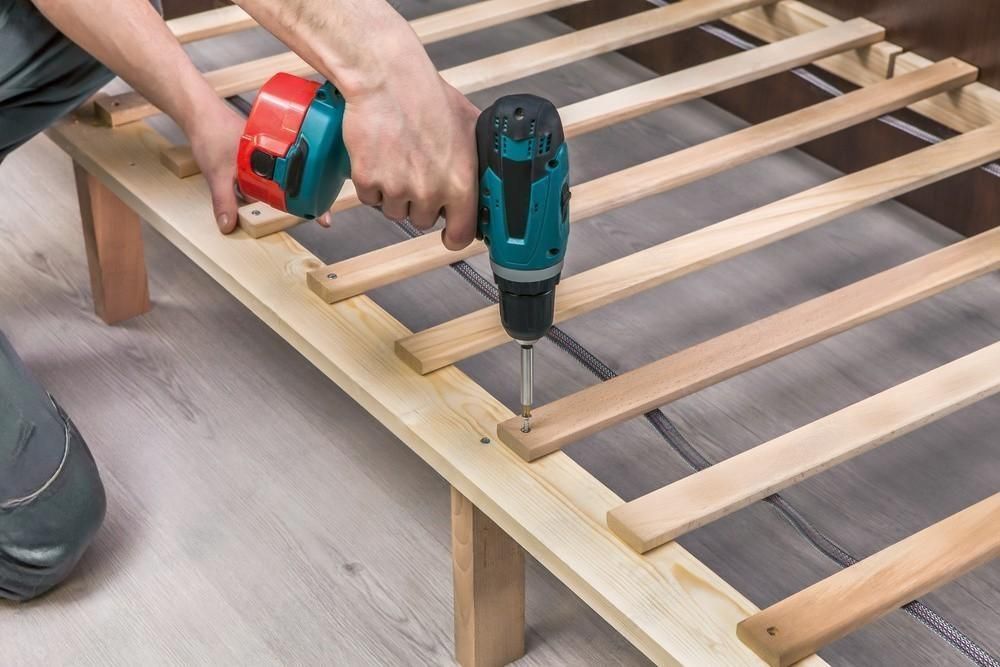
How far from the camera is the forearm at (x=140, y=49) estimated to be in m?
1.47

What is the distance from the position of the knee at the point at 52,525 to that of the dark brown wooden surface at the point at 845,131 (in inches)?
46.0

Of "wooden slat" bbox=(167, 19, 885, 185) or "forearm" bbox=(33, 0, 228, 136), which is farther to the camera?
"wooden slat" bbox=(167, 19, 885, 185)

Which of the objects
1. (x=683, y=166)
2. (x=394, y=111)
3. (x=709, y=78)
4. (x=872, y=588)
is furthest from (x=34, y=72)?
(x=872, y=588)

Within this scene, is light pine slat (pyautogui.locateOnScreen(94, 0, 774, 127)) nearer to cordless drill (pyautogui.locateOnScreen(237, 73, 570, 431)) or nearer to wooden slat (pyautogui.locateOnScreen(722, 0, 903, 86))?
wooden slat (pyautogui.locateOnScreen(722, 0, 903, 86))

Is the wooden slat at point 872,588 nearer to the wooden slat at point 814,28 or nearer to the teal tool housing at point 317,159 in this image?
the teal tool housing at point 317,159

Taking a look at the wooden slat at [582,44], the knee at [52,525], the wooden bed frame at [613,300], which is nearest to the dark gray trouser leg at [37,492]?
the knee at [52,525]

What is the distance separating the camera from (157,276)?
2000 mm

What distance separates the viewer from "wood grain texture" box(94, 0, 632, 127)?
5.99 feet

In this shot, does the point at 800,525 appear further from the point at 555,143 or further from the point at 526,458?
the point at 555,143

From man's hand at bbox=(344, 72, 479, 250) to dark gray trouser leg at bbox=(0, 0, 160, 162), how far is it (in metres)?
0.37

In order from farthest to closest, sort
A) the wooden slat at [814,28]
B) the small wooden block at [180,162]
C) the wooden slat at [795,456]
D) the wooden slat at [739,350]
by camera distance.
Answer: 1. the wooden slat at [814,28]
2. the small wooden block at [180,162]
3. the wooden slat at [739,350]
4. the wooden slat at [795,456]

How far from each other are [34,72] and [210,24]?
18.5 inches

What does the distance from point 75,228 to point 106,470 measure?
552 millimetres

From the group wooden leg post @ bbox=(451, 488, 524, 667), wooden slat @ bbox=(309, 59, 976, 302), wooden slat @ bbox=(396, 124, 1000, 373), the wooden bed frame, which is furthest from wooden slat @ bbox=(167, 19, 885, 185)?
wooden leg post @ bbox=(451, 488, 524, 667)
